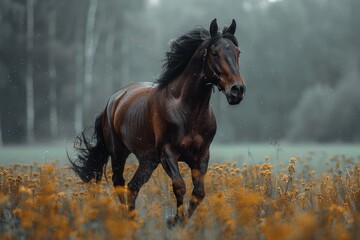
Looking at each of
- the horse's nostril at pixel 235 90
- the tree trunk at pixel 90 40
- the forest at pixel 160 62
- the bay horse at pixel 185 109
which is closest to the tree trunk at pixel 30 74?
the forest at pixel 160 62

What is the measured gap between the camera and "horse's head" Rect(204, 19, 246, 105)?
5.52 meters

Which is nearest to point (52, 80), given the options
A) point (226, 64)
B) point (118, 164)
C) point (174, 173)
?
point (118, 164)

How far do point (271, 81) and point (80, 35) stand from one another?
14093 millimetres

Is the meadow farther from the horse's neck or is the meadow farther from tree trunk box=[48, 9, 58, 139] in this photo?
tree trunk box=[48, 9, 58, 139]

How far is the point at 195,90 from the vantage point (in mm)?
6062

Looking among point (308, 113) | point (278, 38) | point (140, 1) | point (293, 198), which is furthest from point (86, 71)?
point (293, 198)

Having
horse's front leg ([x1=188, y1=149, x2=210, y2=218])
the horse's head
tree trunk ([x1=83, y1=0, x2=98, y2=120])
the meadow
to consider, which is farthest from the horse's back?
tree trunk ([x1=83, y1=0, x2=98, y2=120])

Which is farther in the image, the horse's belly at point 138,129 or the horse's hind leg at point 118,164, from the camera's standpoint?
the horse's hind leg at point 118,164

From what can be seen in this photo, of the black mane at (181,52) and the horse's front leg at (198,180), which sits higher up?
the black mane at (181,52)

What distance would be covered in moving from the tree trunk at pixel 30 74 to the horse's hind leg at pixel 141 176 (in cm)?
2088

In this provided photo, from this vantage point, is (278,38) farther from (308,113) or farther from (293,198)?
(293,198)

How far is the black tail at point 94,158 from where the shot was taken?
26.9 feet

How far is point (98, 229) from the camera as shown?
4.04 meters

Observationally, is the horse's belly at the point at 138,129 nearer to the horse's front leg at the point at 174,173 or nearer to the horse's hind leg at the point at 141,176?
the horse's hind leg at the point at 141,176
